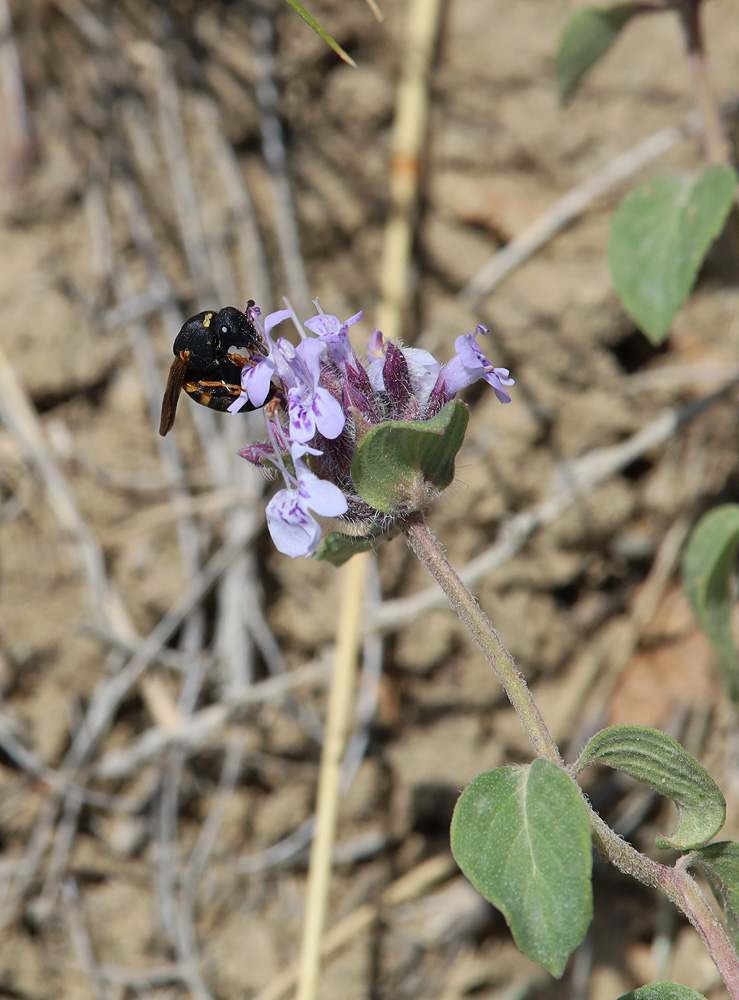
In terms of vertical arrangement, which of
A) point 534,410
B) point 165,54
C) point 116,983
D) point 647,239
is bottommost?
point 116,983

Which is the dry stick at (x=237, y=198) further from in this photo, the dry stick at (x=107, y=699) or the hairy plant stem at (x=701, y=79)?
the hairy plant stem at (x=701, y=79)

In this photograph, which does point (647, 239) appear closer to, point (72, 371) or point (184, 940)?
point (72, 371)

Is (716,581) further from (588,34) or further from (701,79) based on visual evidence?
(588,34)

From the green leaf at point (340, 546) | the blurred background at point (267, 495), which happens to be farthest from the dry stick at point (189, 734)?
the green leaf at point (340, 546)

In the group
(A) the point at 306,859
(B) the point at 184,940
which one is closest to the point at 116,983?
(B) the point at 184,940

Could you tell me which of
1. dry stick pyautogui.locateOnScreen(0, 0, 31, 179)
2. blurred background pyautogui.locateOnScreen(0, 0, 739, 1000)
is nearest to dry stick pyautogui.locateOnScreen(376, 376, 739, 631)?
blurred background pyautogui.locateOnScreen(0, 0, 739, 1000)

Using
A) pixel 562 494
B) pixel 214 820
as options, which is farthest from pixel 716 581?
pixel 214 820
